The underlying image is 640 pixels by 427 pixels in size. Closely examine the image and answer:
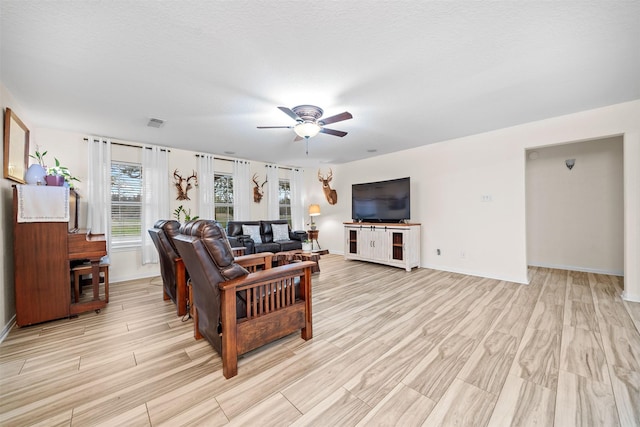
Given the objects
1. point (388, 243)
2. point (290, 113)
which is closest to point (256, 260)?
point (290, 113)

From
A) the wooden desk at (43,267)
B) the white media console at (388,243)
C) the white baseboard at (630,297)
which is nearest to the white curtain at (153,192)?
the wooden desk at (43,267)

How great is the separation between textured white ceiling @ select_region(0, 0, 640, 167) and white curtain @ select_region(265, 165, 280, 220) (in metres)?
2.86

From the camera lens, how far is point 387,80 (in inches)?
96.0

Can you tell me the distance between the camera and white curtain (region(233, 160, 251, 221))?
228 inches

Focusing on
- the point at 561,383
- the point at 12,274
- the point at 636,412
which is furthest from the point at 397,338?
the point at 12,274

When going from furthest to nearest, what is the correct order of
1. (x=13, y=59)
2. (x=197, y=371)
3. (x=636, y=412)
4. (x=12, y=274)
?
1. (x=12, y=274)
2. (x=13, y=59)
3. (x=197, y=371)
4. (x=636, y=412)

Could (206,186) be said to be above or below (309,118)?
below

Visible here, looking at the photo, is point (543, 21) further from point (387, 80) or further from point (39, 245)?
point (39, 245)

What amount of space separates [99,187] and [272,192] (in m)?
3.38

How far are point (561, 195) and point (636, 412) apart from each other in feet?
15.0

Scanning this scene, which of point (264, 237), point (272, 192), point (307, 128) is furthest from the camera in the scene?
point (272, 192)

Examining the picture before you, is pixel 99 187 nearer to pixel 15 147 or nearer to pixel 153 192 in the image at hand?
pixel 153 192

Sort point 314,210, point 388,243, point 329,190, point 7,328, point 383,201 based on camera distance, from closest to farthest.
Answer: point 7,328 → point 388,243 → point 383,201 → point 329,190 → point 314,210

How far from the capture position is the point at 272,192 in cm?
643
